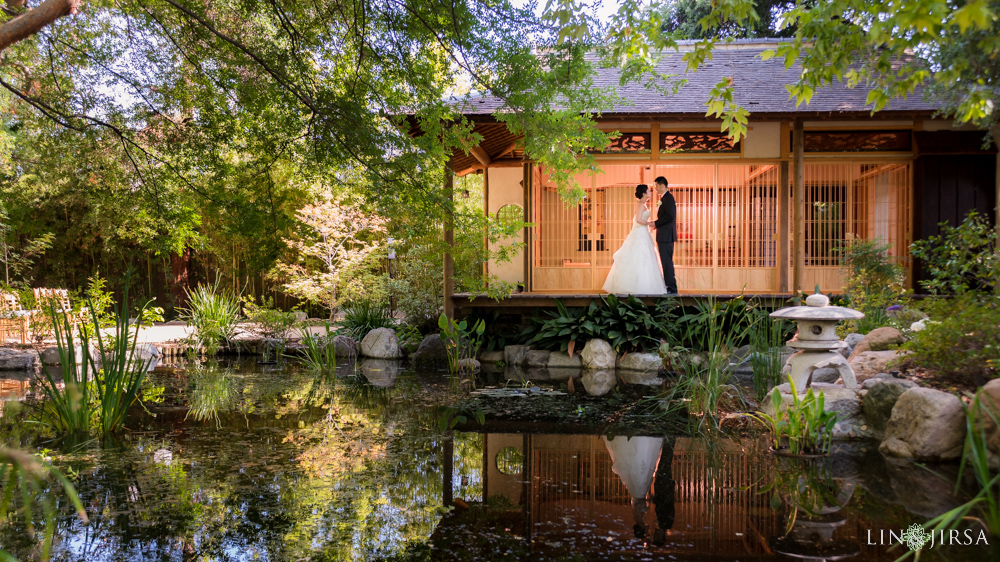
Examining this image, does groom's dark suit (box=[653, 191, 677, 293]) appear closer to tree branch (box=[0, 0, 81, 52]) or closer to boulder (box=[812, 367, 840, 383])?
boulder (box=[812, 367, 840, 383])

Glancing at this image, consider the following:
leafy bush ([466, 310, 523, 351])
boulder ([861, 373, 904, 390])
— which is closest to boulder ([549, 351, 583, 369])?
leafy bush ([466, 310, 523, 351])

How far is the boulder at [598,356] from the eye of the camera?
7695 millimetres

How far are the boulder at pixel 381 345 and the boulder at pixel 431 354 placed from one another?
511mm

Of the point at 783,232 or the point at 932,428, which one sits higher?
the point at 783,232

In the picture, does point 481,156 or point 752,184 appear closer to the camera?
point 481,156

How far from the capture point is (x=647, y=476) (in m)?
3.20

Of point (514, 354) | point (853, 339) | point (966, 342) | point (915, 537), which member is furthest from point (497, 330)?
point (915, 537)

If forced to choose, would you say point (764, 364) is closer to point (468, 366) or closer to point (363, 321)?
point (468, 366)

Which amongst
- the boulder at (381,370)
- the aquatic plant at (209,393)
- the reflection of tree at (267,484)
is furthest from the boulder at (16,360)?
the boulder at (381,370)

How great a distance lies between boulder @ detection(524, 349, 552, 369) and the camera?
26.1ft

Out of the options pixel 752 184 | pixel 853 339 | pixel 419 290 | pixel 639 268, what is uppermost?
pixel 752 184

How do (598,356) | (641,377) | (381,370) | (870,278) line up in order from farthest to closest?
(870,278)
(598,356)
(381,370)
(641,377)

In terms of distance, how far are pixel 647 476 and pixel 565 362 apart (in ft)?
15.3

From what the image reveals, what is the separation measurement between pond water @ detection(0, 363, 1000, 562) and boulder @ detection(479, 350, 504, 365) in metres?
3.87
